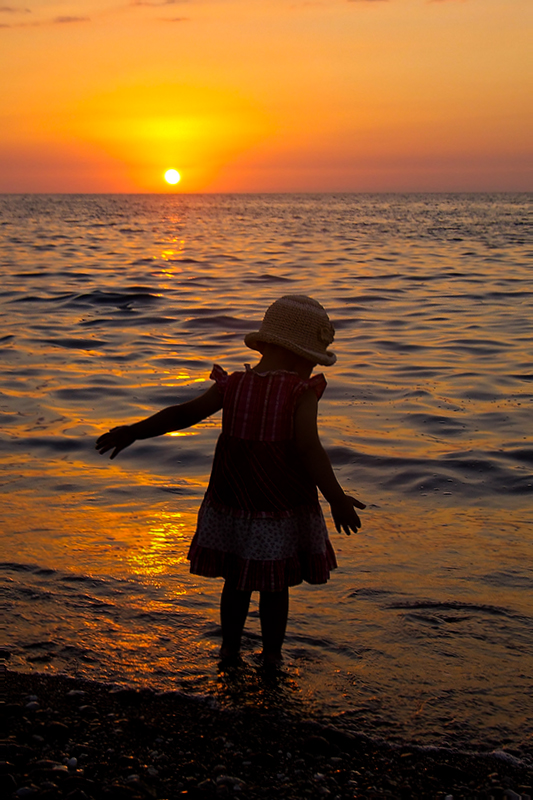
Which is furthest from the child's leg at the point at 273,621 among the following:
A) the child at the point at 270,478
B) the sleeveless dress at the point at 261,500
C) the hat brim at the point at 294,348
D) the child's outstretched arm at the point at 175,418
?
the hat brim at the point at 294,348

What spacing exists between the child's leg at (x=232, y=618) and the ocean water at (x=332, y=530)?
0.09 m

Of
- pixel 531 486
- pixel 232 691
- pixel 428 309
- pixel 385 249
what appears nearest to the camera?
pixel 232 691

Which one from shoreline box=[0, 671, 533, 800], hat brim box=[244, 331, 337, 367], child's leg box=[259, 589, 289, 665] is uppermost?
hat brim box=[244, 331, 337, 367]

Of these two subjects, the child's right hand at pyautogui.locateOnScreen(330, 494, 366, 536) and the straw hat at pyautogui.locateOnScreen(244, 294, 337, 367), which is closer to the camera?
the child's right hand at pyautogui.locateOnScreen(330, 494, 366, 536)

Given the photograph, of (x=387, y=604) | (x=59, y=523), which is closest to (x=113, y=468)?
(x=59, y=523)

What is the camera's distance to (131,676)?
3207mm

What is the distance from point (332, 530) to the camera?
16.3ft

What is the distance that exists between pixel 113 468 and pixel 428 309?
953 cm

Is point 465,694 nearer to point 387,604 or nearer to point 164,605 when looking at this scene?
point 387,604

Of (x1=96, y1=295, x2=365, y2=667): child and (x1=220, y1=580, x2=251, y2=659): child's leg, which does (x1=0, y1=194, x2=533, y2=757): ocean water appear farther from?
(x1=96, y1=295, x2=365, y2=667): child

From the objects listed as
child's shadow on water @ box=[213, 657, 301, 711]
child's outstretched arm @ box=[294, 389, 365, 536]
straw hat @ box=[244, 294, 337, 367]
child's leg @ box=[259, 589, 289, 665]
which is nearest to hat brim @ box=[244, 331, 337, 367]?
straw hat @ box=[244, 294, 337, 367]

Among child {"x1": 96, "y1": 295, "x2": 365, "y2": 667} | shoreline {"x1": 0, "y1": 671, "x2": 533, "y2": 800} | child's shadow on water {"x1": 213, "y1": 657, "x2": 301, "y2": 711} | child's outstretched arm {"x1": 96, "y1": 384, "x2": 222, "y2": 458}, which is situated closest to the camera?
shoreline {"x1": 0, "y1": 671, "x2": 533, "y2": 800}

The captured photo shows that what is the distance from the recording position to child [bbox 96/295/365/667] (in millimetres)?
3174

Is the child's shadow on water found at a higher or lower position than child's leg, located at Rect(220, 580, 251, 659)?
lower
